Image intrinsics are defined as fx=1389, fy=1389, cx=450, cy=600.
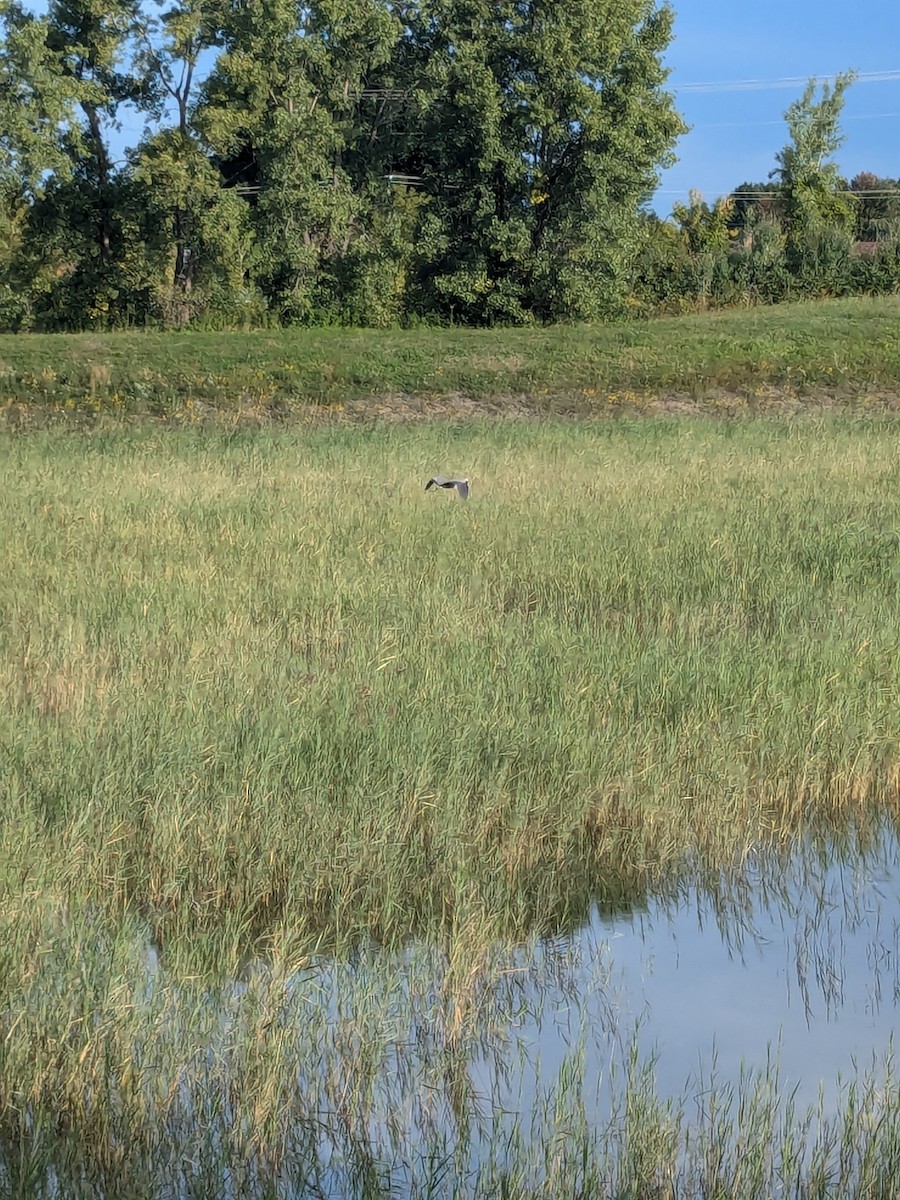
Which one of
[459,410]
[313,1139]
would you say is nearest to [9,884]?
[313,1139]

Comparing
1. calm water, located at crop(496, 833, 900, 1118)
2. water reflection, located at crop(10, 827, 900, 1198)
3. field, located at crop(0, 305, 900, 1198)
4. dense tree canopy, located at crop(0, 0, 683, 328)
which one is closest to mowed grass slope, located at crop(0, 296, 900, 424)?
dense tree canopy, located at crop(0, 0, 683, 328)

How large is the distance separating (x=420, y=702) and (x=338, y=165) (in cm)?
3107

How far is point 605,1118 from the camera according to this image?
9.96 feet

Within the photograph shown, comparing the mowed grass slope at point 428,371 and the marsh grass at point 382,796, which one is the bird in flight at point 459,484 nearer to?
the marsh grass at point 382,796

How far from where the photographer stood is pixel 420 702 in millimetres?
5602

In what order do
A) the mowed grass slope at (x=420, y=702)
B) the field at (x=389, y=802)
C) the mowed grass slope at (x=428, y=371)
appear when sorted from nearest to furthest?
the field at (x=389, y=802) → the mowed grass slope at (x=420, y=702) → the mowed grass slope at (x=428, y=371)

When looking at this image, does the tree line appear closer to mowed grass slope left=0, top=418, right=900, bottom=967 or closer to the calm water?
mowed grass slope left=0, top=418, right=900, bottom=967

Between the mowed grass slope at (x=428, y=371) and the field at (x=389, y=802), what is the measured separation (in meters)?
11.0

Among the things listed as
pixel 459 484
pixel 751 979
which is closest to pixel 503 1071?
pixel 751 979

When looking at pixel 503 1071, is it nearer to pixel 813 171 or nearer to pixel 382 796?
pixel 382 796

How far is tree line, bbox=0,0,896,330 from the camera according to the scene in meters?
32.1

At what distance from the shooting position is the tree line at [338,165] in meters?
32.1

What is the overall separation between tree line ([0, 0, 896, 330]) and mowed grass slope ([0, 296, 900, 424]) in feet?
25.8

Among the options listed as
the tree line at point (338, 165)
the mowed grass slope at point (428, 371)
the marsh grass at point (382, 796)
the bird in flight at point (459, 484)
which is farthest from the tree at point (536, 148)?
the marsh grass at point (382, 796)
